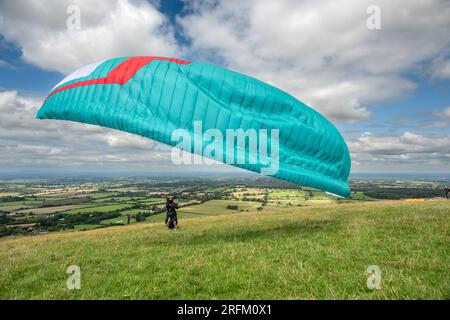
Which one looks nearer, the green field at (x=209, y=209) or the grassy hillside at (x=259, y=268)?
the grassy hillside at (x=259, y=268)

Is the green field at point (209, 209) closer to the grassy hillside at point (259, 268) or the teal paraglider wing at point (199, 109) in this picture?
the grassy hillside at point (259, 268)

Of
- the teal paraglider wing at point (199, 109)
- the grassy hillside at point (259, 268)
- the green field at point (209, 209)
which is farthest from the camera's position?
the green field at point (209, 209)

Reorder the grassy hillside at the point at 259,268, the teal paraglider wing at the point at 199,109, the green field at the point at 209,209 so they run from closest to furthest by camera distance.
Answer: the grassy hillside at the point at 259,268 < the teal paraglider wing at the point at 199,109 < the green field at the point at 209,209

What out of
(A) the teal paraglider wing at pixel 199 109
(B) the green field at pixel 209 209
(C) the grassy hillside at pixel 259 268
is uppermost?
(A) the teal paraglider wing at pixel 199 109

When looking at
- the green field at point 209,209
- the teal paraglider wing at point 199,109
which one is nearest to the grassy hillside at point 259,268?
the teal paraglider wing at point 199,109

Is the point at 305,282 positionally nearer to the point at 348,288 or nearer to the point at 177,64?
the point at 348,288

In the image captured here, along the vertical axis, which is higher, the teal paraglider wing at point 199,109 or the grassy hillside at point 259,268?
the teal paraglider wing at point 199,109

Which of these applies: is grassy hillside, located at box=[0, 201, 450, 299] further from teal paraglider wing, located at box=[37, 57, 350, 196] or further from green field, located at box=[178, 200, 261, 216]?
green field, located at box=[178, 200, 261, 216]

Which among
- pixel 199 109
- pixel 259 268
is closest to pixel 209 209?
pixel 199 109
